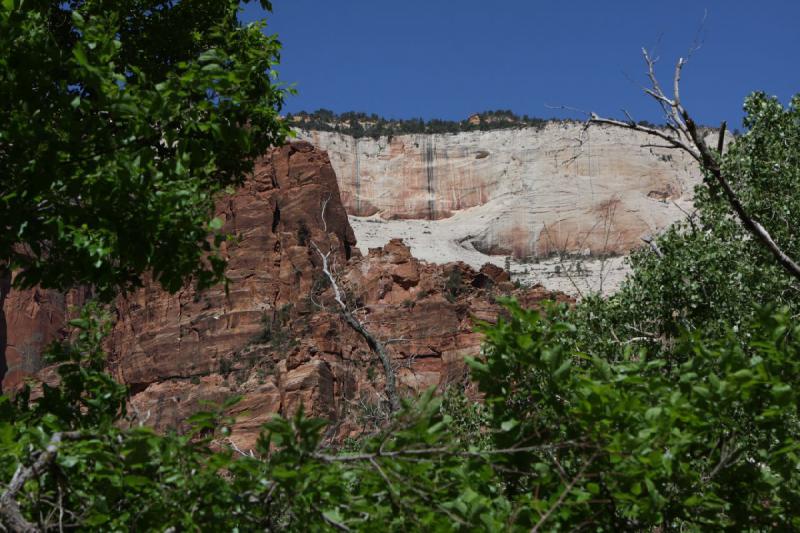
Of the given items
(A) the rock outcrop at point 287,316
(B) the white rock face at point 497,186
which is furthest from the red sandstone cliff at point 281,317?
(B) the white rock face at point 497,186

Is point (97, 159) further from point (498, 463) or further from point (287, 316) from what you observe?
point (287, 316)

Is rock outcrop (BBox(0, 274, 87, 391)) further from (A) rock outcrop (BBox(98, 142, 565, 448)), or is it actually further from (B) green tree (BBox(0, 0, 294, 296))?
(B) green tree (BBox(0, 0, 294, 296))

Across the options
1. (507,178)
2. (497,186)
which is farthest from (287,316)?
(507,178)

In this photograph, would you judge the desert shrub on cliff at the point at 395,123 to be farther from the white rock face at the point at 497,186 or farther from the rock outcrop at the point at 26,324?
the rock outcrop at the point at 26,324

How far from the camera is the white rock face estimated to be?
12138cm

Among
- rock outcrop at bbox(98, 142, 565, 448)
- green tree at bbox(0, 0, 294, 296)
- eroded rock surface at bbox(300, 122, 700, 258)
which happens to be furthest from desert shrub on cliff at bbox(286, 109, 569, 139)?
green tree at bbox(0, 0, 294, 296)

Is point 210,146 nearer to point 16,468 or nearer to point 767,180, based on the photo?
point 16,468

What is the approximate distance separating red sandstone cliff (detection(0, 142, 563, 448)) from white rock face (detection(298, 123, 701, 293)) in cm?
4015

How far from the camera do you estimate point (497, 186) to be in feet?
440

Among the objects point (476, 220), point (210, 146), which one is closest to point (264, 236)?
point (476, 220)

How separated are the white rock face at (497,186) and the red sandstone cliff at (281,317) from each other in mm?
40152

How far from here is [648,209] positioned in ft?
389

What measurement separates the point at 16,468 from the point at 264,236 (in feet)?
230

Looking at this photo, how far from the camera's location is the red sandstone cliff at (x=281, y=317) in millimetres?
59469
